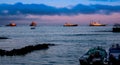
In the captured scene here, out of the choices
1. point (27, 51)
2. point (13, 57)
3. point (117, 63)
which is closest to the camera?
point (117, 63)

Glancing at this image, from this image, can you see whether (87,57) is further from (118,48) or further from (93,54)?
(118,48)

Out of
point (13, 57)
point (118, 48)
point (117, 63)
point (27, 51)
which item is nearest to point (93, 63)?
point (117, 63)

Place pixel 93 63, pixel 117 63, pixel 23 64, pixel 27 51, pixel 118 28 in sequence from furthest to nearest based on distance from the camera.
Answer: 1. pixel 118 28
2. pixel 27 51
3. pixel 23 64
4. pixel 93 63
5. pixel 117 63

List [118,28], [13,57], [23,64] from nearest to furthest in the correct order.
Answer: [23,64]
[13,57]
[118,28]

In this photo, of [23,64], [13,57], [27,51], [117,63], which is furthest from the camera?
[27,51]

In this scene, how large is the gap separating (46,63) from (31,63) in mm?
1836

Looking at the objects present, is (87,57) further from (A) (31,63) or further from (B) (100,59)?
(A) (31,63)

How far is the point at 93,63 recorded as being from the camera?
3522 centimetres

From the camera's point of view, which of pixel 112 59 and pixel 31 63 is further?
pixel 31 63

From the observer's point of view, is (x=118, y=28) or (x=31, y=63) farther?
(x=118, y=28)

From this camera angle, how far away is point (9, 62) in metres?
42.0

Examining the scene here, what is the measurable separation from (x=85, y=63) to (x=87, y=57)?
1263 mm

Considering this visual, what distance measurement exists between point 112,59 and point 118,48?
27.5 feet

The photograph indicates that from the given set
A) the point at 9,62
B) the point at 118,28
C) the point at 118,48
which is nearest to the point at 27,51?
the point at 9,62
